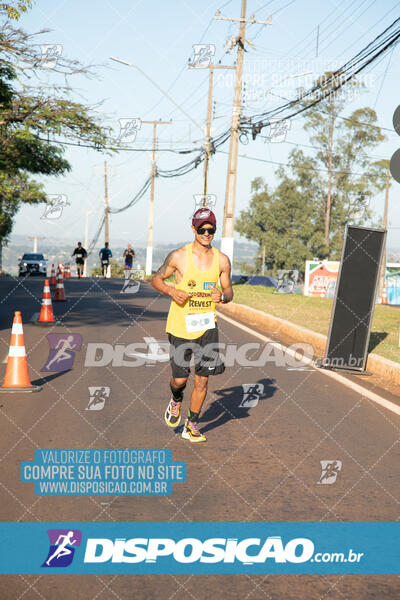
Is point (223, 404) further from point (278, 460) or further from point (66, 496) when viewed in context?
point (66, 496)

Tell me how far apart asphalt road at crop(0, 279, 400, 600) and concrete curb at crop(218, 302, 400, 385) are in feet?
3.10

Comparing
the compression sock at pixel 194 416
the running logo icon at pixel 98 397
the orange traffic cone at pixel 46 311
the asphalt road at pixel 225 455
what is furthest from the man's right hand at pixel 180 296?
the orange traffic cone at pixel 46 311

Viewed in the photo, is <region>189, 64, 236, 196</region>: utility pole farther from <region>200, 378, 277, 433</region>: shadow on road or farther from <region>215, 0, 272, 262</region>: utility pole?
<region>200, 378, 277, 433</region>: shadow on road

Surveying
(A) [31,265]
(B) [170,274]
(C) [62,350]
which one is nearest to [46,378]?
(C) [62,350]

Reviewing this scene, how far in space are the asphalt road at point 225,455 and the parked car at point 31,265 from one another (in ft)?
130

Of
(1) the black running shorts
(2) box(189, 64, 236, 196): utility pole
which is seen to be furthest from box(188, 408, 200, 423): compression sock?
(2) box(189, 64, 236, 196): utility pole

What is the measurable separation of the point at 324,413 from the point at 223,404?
110 cm

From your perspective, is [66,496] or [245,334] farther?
[245,334]

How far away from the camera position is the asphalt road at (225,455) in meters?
Answer: 3.78

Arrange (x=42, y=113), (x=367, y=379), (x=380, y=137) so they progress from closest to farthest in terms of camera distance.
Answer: (x=367, y=379) → (x=42, y=113) → (x=380, y=137)

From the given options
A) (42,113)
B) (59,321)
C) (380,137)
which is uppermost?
(380,137)

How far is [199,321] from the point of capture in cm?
624

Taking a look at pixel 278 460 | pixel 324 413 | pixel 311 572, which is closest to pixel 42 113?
pixel 324 413

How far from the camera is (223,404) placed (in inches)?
320
